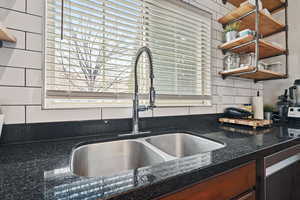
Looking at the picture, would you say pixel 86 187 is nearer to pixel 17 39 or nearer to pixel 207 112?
pixel 17 39

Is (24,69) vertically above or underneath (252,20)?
underneath

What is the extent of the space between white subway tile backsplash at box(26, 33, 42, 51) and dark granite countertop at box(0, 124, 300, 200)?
51 cm

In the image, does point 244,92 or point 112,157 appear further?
point 244,92

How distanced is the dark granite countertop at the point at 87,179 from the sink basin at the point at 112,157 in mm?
113

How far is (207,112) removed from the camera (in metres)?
1.42

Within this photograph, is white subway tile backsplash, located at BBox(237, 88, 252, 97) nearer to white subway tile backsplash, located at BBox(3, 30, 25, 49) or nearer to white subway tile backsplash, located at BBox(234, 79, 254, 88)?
white subway tile backsplash, located at BBox(234, 79, 254, 88)

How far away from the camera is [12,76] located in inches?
29.0

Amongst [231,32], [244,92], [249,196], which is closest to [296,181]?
[249,196]

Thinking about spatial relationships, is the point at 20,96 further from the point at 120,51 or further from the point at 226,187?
the point at 226,187

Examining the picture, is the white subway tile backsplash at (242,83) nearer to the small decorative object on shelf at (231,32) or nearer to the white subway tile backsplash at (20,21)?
the small decorative object on shelf at (231,32)

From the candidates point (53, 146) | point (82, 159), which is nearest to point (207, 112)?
point (82, 159)

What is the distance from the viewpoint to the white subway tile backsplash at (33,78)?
30.3 inches

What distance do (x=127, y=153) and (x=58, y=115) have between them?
1.49 feet

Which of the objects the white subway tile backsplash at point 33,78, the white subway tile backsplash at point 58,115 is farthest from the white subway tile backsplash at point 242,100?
the white subway tile backsplash at point 33,78
